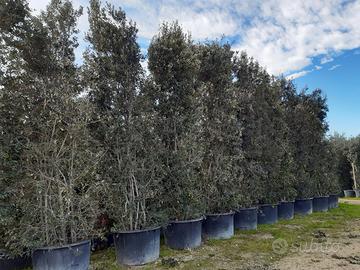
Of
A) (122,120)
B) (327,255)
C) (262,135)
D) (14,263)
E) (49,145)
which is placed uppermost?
(262,135)

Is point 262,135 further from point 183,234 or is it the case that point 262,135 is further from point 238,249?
point 183,234

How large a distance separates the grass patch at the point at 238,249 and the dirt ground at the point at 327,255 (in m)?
0.32

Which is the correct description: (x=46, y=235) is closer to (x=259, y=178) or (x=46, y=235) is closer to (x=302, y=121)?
(x=259, y=178)

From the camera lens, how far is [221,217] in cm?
657

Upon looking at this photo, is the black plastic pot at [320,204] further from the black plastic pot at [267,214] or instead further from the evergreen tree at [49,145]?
the evergreen tree at [49,145]

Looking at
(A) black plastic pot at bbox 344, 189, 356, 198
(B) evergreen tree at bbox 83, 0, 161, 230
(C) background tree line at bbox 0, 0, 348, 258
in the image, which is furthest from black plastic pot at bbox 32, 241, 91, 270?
(A) black plastic pot at bbox 344, 189, 356, 198

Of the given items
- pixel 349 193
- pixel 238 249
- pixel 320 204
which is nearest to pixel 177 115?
pixel 238 249

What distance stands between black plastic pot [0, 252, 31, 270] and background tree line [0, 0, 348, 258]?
41 centimetres

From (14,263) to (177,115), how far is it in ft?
11.9

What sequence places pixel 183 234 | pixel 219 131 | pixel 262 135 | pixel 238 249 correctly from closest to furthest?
pixel 183 234, pixel 238 249, pixel 219 131, pixel 262 135

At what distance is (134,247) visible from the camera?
4.76 m

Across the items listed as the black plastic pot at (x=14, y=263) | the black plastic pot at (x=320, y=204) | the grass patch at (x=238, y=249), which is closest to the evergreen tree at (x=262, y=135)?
the grass patch at (x=238, y=249)

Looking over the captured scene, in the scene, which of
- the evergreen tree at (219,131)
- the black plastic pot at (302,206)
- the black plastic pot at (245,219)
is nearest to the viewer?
the evergreen tree at (219,131)

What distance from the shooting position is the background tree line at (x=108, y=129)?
423 cm
